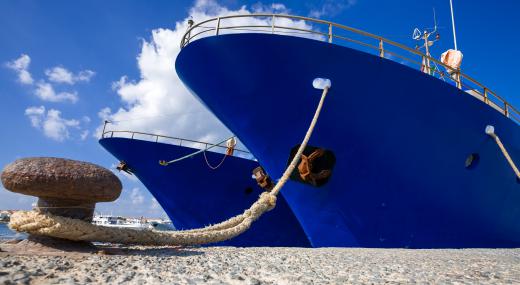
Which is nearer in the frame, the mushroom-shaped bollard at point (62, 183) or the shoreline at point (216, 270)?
the shoreline at point (216, 270)

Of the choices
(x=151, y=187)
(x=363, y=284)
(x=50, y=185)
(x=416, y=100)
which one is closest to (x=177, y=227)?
(x=151, y=187)

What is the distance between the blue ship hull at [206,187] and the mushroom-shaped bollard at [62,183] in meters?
8.39

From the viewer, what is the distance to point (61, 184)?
323 centimetres

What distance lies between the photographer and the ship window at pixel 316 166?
6738mm

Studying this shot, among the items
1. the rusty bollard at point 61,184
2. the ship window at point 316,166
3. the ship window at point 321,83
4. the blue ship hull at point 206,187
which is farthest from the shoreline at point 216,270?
the blue ship hull at point 206,187

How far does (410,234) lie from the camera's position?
7023mm

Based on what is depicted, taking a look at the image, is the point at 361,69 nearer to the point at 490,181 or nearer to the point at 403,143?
the point at 403,143

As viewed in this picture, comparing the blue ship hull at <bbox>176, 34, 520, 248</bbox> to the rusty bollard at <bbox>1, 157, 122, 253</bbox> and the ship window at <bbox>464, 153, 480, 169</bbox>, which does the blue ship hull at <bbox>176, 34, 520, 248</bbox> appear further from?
the rusty bollard at <bbox>1, 157, 122, 253</bbox>

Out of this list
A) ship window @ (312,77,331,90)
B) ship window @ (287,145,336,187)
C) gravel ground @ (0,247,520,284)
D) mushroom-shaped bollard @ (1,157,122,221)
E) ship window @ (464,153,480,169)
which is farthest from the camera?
ship window @ (464,153,480,169)

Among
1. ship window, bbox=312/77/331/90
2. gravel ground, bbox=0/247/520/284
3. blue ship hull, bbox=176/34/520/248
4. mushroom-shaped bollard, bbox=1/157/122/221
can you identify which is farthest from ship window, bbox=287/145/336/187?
mushroom-shaped bollard, bbox=1/157/122/221

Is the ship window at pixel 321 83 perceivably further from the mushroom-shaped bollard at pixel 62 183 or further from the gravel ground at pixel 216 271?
the mushroom-shaped bollard at pixel 62 183

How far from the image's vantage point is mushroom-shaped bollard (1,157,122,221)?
10.5ft

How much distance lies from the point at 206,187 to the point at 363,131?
263 inches

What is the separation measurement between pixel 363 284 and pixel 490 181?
659cm
